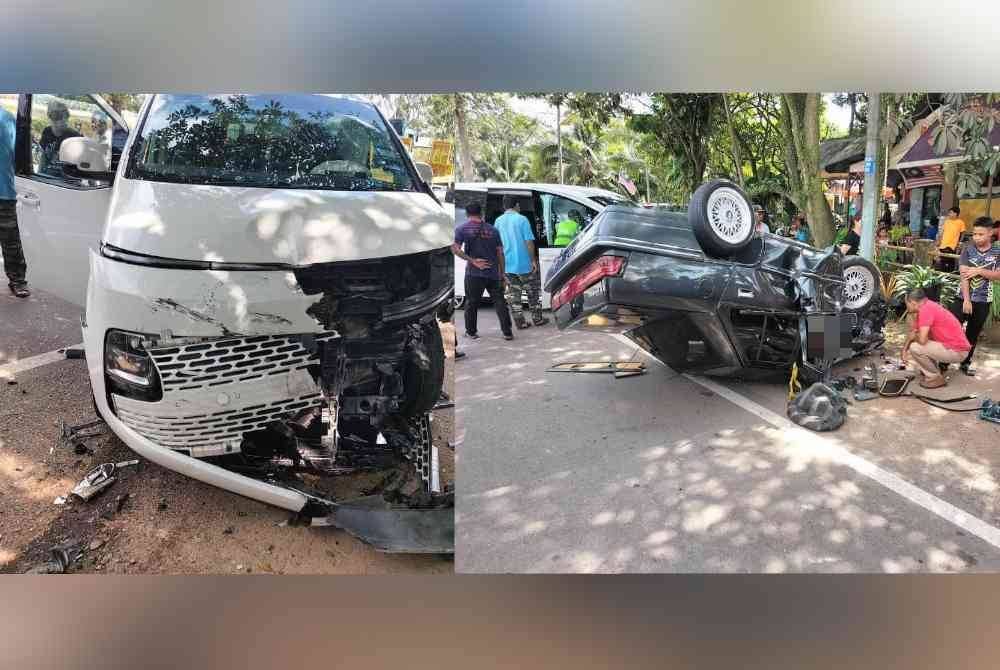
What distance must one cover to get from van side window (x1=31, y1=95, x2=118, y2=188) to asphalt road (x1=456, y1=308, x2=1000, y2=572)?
143cm

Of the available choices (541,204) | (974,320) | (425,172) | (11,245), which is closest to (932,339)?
(974,320)

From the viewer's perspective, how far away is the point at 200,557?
87.6 inches

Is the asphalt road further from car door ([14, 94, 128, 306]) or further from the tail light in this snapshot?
car door ([14, 94, 128, 306])

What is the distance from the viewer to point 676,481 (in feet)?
7.53

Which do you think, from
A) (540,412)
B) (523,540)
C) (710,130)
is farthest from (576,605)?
(710,130)

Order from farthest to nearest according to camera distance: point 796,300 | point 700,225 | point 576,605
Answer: point 576,605 → point 796,300 → point 700,225

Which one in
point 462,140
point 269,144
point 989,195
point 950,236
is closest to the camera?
point 269,144

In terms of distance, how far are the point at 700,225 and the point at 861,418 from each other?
99 centimetres

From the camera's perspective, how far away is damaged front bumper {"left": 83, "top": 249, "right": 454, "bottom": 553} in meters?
2.03

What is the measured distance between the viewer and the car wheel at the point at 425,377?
225cm

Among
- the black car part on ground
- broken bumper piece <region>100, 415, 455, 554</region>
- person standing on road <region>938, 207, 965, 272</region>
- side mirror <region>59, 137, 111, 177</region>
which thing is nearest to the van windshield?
side mirror <region>59, 137, 111, 177</region>

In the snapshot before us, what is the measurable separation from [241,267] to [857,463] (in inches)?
88.6

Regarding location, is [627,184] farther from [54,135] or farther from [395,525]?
[54,135]
